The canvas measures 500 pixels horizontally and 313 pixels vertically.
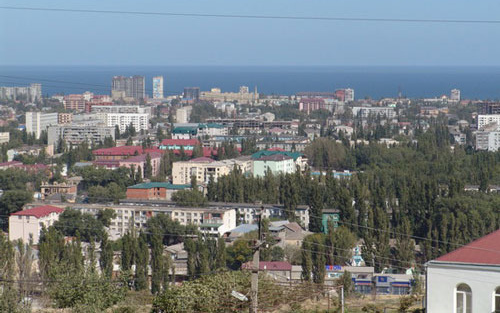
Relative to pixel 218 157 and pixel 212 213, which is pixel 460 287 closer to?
pixel 212 213

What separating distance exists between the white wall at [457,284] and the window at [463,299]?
2 centimetres

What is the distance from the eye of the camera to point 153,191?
62.9 ft

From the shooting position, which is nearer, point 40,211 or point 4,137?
point 40,211

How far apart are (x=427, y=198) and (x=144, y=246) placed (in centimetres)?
539

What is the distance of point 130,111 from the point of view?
4312cm

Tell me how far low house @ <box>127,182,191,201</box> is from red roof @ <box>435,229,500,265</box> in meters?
13.5

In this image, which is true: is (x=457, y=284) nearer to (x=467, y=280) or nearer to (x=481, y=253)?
(x=467, y=280)

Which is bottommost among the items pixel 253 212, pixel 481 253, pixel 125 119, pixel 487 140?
pixel 253 212

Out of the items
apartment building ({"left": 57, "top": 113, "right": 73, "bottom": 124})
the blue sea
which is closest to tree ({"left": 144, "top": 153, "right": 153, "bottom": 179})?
apartment building ({"left": 57, "top": 113, "right": 73, "bottom": 124})

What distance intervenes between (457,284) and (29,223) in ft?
35.2

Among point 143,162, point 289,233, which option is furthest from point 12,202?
point 143,162

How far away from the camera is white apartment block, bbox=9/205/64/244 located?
48.4 ft

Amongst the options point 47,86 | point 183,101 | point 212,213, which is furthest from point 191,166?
point 47,86

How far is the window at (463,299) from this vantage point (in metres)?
5.30
